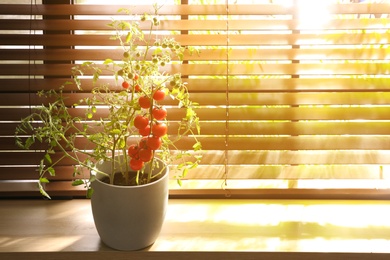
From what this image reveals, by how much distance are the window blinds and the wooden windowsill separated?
0.20 ft

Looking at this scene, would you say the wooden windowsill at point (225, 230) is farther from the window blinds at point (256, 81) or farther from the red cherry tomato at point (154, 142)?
the red cherry tomato at point (154, 142)

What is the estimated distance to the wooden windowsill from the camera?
1.29 m

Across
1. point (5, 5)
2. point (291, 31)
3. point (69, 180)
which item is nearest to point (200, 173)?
point (69, 180)

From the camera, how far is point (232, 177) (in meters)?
1.53

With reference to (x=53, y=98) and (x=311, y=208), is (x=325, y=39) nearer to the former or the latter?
(x=311, y=208)

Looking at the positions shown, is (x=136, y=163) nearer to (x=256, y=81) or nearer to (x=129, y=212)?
(x=129, y=212)

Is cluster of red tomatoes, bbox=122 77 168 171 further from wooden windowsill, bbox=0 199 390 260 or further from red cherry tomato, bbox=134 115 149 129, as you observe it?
wooden windowsill, bbox=0 199 390 260

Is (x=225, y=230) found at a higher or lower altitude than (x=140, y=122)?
lower

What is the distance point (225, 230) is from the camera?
4.65 feet

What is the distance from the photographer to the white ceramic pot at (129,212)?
123cm

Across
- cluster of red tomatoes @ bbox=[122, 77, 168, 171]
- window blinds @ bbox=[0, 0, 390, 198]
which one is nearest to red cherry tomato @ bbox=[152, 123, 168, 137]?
cluster of red tomatoes @ bbox=[122, 77, 168, 171]

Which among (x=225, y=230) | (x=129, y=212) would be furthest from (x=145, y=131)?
(x=225, y=230)

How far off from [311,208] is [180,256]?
0.49 m

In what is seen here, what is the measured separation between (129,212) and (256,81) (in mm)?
573
